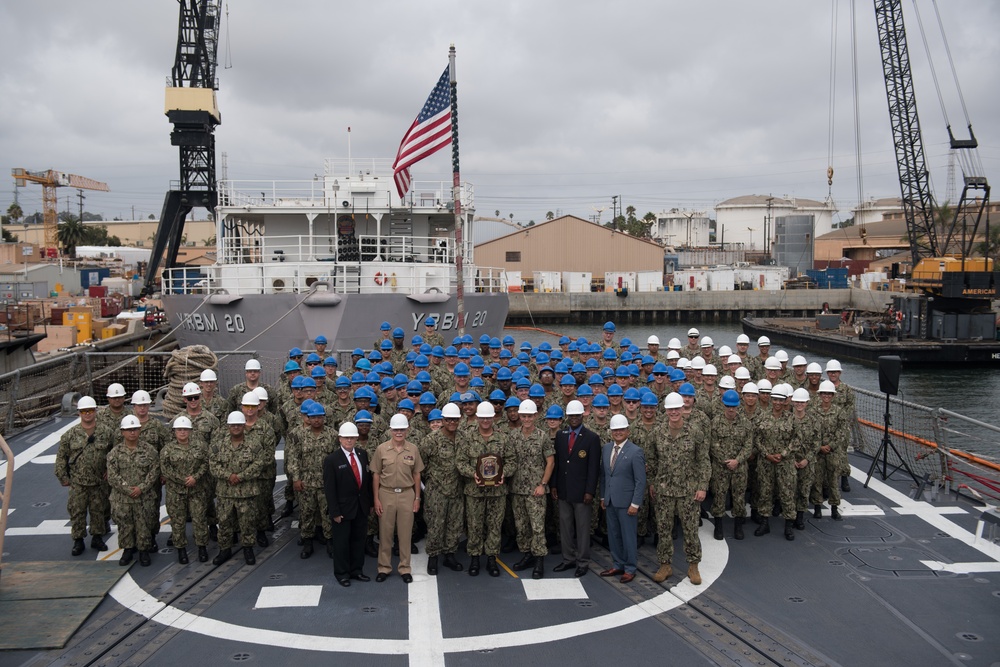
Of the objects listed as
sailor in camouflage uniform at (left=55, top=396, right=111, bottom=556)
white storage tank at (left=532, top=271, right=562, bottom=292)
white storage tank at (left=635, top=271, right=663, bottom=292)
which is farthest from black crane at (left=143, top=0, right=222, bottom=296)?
white storage tank at (left=635, top=271, right=663, bottom=292)

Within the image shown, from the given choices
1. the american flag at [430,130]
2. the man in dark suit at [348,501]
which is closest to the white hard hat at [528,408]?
the man in dark suit at [348,501]

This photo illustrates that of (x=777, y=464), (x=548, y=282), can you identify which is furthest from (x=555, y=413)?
(x=548, y=282)

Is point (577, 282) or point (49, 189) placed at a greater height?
point (49, 189)

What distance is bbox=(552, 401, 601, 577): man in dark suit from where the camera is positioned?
654cm

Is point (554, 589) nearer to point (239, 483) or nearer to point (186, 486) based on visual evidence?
point (239, 483)

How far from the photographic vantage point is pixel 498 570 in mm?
6844

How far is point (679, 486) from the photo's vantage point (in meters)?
6.47

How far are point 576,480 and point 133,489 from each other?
3.98m

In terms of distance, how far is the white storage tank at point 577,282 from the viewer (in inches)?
2194

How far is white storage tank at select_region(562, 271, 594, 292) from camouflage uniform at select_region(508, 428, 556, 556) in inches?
1944

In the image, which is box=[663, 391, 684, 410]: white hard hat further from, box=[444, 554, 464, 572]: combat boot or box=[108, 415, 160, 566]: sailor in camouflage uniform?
box=[108, 415, 160, 566]: sailor in camouflage uniform

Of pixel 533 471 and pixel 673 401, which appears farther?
pixel 533 471

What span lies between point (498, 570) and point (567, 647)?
1.43 metres

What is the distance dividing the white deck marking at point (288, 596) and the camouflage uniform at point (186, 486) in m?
0.99
